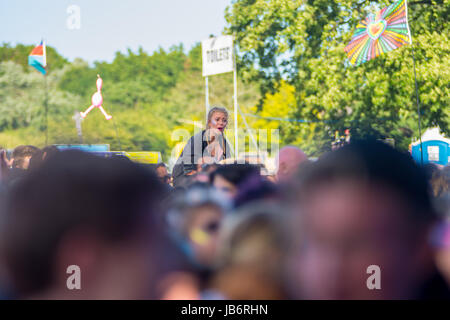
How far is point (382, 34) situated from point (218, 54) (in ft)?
30.0

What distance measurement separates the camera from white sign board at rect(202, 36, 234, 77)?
15312 millimetres

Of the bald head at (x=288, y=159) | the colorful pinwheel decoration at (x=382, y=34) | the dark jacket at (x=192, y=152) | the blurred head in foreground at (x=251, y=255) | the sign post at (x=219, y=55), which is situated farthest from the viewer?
the sign post at (x=219, y=55)

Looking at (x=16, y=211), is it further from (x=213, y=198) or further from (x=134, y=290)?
(x=213, y=198)

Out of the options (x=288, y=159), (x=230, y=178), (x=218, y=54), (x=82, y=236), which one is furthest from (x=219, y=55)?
(x=82, y=236)

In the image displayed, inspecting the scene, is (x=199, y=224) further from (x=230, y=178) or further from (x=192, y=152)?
(x=192, y=152)

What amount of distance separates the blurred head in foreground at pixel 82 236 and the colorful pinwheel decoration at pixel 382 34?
5.51 metres

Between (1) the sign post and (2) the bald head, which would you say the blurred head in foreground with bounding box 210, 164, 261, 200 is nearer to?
(2) the bald head

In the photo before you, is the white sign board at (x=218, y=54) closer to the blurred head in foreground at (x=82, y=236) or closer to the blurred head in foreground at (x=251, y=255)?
the blurred head in foreground at (x=82, y=236)

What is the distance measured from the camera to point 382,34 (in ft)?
22.7

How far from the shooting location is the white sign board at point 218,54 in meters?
15.3

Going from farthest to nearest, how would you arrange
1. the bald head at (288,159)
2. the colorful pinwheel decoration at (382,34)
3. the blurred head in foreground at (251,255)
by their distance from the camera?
the colorful pinwheel decoration at (382,34) → the bald head at (288,159) → the blurred head in foreground at (251,255)

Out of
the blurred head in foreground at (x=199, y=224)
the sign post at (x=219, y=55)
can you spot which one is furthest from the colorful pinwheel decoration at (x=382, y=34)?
the sign post at (x=219, y=55)

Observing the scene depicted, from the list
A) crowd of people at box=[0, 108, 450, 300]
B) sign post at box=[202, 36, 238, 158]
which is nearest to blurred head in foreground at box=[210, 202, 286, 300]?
crowd of people at box=[0, 108, 450, 300]
